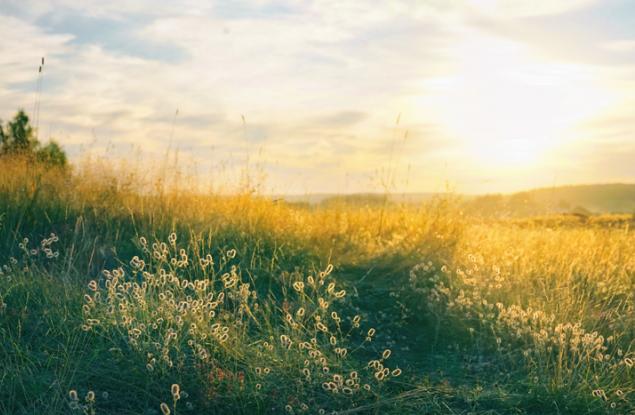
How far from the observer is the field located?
147 inches

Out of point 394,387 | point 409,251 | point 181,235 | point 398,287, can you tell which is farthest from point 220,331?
point 409,251

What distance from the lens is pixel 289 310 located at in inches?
210

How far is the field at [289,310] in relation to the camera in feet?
12.2

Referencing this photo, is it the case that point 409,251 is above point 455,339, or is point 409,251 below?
above

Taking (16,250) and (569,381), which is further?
(16,250)

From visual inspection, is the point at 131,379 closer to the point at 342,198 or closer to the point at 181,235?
the point at 181,235

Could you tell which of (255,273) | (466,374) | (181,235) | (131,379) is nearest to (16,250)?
(181,235)

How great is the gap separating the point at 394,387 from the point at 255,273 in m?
2.63

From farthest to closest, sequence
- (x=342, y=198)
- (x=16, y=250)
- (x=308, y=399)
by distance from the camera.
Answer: (x=342, y=198) → (x=16, y=250) → (x=308, y=399)

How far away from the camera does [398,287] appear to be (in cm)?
648

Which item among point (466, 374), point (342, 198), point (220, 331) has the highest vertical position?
point (342, 198)

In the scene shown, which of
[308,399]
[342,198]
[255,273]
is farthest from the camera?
[342,198]

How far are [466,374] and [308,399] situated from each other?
150 centimetres

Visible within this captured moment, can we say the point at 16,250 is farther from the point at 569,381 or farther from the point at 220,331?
the point at 569,381
